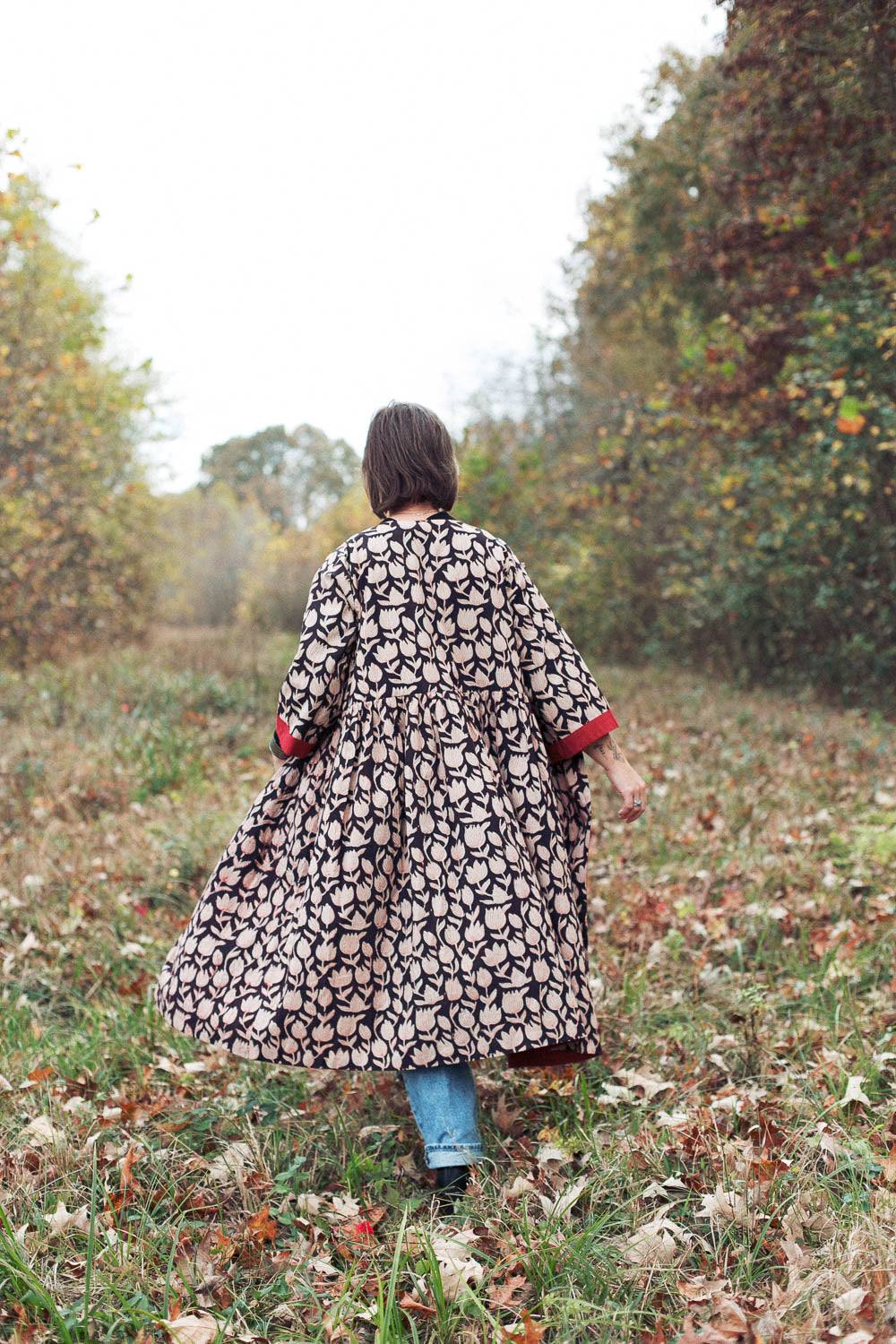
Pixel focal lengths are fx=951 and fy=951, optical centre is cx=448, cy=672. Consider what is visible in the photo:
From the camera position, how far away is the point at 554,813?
2.54 meters

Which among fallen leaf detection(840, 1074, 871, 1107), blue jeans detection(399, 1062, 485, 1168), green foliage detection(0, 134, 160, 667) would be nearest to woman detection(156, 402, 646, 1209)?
blue jeans detection(399, 1062, 485, 1168)

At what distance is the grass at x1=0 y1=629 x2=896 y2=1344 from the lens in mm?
1923

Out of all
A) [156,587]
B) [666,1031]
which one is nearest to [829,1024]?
[666,1031]

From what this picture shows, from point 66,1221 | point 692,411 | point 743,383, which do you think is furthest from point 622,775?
point 692,411

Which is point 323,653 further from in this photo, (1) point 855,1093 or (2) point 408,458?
(1) point 855,1093

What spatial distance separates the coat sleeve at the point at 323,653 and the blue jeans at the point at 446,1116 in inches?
36.4

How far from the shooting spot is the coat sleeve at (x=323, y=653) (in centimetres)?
252

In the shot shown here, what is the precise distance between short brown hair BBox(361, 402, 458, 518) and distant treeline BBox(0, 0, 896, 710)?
3.57 m

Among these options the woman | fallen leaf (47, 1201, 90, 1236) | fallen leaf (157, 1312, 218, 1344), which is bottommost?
fallen leaf (157, 1312, 218, 1344)

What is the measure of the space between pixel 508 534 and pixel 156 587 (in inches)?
307

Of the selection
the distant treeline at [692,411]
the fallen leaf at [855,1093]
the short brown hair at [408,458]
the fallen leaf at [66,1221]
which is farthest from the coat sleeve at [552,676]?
the distant treeline at [692,411]

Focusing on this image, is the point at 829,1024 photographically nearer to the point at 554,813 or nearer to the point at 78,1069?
the point at 554,813

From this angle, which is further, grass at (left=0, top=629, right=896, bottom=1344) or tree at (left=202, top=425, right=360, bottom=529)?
tree at (left=202, top=425, right=360, bottom=529)

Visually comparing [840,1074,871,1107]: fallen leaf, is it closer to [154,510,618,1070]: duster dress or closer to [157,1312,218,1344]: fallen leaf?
[154,510,618,1070]: duster dress
